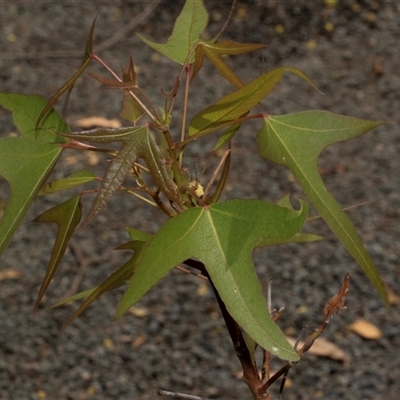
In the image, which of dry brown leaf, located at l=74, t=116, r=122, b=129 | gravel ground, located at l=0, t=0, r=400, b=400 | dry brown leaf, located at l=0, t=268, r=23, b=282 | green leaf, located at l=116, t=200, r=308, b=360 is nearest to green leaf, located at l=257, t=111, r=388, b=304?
green leaf, located at l=116, t=200, r=308, b=360

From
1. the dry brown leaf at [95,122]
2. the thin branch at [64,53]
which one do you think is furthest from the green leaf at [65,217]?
the thin branch at [64,53]

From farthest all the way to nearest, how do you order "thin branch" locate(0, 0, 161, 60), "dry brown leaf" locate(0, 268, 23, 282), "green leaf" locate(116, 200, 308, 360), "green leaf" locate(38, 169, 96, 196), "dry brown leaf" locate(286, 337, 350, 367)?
"thin branch" locate(0, 0, 161, 60) < "dry brown leaf" locate(0, 268, 23, 282) < "dry brown leaf" locate(286, 337, 350, 367) < "green leaf" locate(38, 169, 96, 196) < "green leaf" locate(116, 200, 308, 360)

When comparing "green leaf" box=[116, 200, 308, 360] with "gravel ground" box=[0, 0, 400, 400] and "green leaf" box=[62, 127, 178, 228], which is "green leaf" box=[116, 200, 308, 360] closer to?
"green leaf" box=[62, 127, 178, 228]

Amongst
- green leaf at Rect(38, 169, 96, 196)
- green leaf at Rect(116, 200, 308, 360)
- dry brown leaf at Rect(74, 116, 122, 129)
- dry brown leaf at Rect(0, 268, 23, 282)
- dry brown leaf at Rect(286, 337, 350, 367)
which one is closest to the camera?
green leaf at Rect(116, 200, 308, 360)

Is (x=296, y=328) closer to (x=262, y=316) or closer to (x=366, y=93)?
(x=366, y=93)

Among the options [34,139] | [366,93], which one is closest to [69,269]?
[366,93]

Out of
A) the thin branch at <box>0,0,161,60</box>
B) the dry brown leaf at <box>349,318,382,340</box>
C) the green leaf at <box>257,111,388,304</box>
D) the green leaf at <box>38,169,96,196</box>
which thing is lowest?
the dry brown leaf at <box>349,318,382,340</box>

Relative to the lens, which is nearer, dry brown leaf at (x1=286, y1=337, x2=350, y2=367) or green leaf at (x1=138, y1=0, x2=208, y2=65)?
green leaf at (x1=138, y1=0, x2=208, y2=65)

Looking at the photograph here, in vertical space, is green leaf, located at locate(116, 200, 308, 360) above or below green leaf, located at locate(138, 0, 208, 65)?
below

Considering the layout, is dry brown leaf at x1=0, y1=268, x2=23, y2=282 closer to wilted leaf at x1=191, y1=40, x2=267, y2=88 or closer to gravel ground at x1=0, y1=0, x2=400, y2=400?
gravel ground at x1=0, y1=0, x2=400, y2=400
